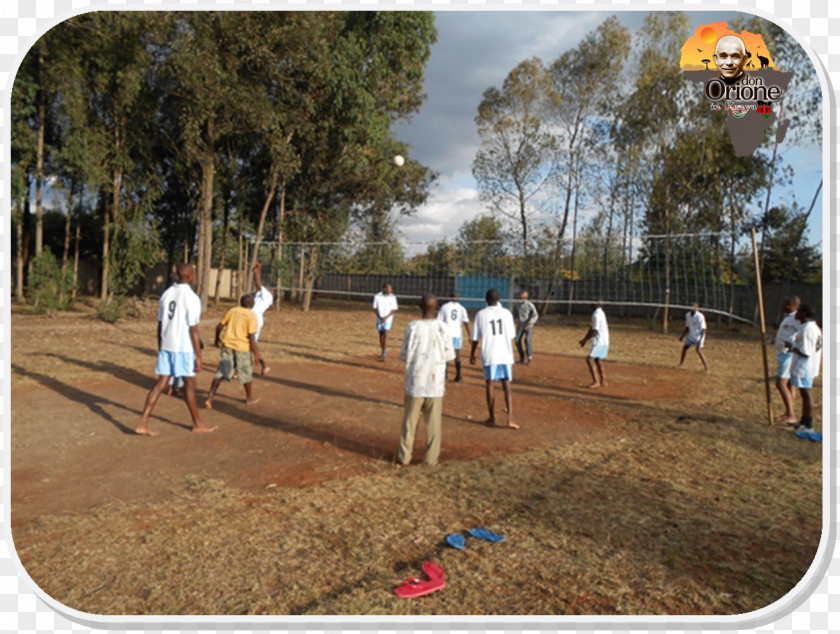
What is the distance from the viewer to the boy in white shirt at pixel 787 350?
7.47m

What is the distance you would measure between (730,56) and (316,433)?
541 cm

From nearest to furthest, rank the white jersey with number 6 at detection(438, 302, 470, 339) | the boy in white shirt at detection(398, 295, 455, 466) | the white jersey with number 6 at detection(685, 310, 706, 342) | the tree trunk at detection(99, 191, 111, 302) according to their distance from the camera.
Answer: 1. the boy in white shirt at detection(398, 295, 455, 466)
2. the white jersey with number 6 at detection(438, 302, 470, 339)
3. the white jersey with number 6 at detection(685, 310, 706, 342)
4. the tree trunk at detection(99, 191, 111, 302)

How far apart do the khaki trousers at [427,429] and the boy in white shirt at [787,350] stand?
485 centimetres

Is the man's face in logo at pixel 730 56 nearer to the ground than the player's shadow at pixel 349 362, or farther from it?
farther from it

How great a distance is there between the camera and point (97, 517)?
4195 millimetres

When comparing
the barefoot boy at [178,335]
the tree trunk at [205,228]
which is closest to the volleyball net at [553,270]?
the tree trunk at [205,228]

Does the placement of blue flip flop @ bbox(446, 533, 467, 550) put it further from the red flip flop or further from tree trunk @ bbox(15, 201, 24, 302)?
tree trunk @ bbox(15, 201, 24, 302)

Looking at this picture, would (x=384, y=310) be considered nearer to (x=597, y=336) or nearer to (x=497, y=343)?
(x=597, y=336)

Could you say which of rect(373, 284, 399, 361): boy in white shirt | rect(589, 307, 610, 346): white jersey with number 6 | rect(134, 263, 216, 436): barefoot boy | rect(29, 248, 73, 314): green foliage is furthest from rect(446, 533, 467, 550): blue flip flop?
rect(29, 248, 73, 314): green foliage

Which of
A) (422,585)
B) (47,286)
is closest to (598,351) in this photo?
(422,585)

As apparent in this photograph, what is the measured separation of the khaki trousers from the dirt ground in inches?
9.9

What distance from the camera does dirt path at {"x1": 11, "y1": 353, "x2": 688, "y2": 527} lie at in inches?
200

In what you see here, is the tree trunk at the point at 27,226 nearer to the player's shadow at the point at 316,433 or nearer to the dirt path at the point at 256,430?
the dirt path at the point at 256,430

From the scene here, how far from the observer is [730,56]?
456 cm
